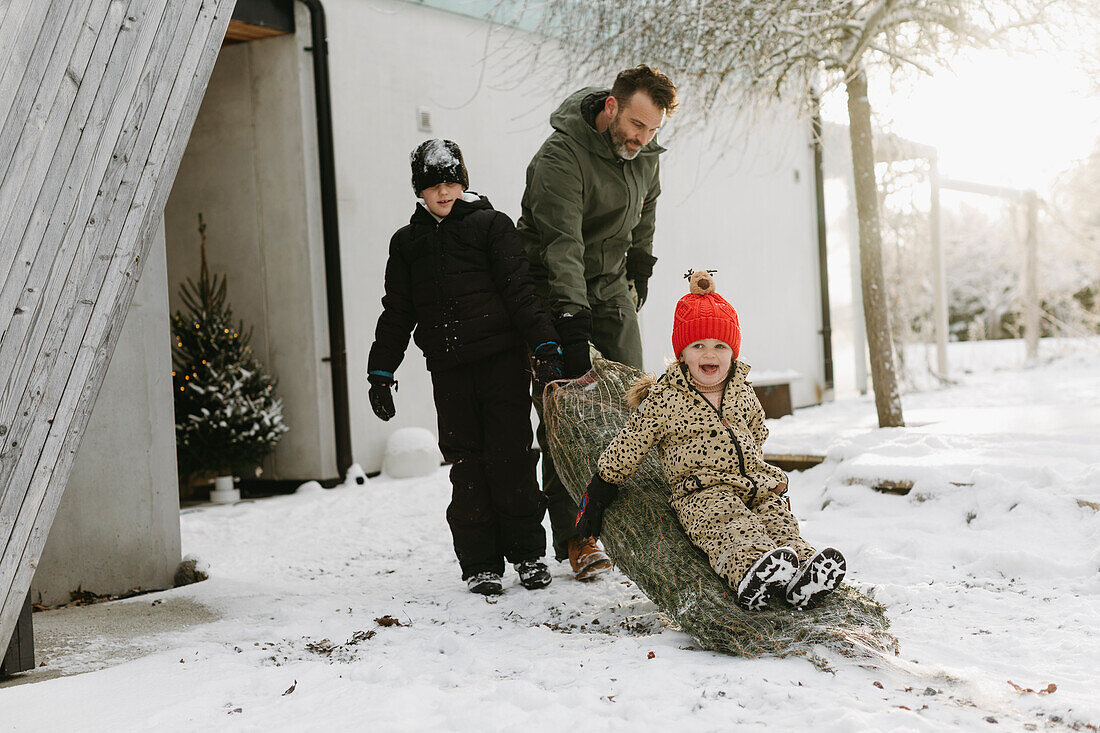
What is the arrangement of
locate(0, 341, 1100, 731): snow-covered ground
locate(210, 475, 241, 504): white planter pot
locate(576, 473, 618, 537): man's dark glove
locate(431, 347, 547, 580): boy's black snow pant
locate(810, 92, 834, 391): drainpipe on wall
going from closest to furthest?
locate(0, 341, 1100, 731): snow-covered ground < locate(576, 473, 618, 537): man's dark glove < locate(431, 347, 547, 580): boy's black snow pant < locate(210, 475, 241, 504): white planter pot < locate(810, 92, 834, 391): drainpipe on wall

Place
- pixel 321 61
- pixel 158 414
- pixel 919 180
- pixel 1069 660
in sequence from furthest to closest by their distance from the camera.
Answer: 1. pixel 919 180
2. pixel 321 61
3. pixel 158 414
4. pixel 1069 660

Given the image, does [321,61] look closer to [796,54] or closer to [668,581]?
[796,54]

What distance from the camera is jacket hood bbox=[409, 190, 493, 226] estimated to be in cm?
397

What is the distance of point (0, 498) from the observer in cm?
267

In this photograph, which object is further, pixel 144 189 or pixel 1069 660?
pixel 144 189

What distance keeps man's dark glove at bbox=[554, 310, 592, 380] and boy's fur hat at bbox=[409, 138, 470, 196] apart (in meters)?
0.69

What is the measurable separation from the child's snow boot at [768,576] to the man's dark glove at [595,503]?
24.8 inches

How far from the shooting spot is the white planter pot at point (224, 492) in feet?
23.9

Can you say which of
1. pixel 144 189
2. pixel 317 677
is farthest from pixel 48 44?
pixel 317 677

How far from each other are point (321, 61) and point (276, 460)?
10.2ft

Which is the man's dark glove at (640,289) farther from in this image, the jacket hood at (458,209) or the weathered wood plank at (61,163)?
the weathered wood plank at (61,163)

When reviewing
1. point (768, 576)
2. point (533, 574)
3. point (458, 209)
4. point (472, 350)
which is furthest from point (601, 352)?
point (768, 576)

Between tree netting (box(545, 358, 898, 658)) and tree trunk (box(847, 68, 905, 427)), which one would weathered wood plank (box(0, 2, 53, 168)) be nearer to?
tree netting (box(545, 358, 898, 658))

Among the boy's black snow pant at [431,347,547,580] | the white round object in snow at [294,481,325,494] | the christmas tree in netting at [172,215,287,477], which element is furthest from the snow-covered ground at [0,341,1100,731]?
the white round object in snow at [294,481,325,494]
